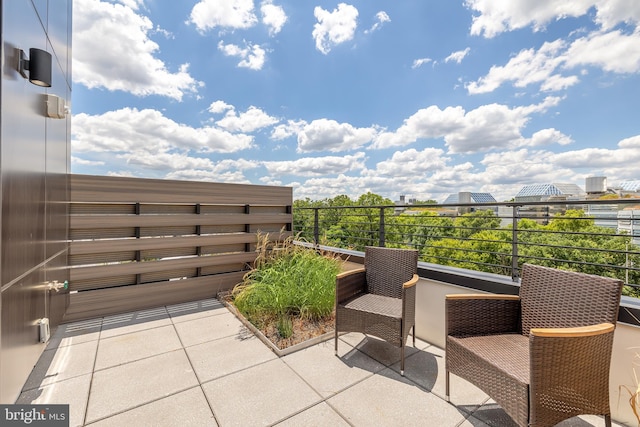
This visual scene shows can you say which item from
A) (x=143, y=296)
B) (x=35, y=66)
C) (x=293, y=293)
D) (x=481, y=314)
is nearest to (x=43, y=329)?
(x=143, y=296)

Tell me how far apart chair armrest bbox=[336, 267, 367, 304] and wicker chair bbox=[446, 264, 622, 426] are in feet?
3.10

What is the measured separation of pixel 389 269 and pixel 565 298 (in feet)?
4.33

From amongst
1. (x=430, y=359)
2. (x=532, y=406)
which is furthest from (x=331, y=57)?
(x=532, y=406)

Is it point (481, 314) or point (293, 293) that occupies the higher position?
point (481, 314)

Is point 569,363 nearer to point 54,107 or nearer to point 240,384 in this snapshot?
point 240,384

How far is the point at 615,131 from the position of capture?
20.2 metres

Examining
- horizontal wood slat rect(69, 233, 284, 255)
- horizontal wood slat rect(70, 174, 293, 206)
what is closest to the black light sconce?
horizontal wood slat rect(70, 174, 293, 206)

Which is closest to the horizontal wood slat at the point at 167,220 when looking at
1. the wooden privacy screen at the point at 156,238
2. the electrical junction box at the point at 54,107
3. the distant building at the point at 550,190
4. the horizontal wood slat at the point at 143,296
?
the wooden privacy screen at the point at 156,238

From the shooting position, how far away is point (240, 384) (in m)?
1.94

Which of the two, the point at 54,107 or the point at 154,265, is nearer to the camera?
the point at 54,107

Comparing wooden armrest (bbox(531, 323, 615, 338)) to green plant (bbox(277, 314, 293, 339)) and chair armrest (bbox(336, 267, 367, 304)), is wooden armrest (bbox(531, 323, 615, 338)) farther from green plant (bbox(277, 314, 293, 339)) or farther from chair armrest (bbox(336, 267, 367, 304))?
green plant (bbox(277, 314, 293, 339))

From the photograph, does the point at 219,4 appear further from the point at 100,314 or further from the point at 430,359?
the point at 430,359

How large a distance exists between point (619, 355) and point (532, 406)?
0.93 meters

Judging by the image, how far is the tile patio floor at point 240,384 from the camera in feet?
5.34
